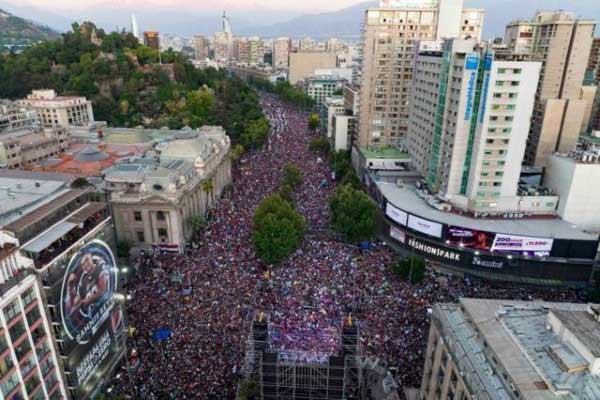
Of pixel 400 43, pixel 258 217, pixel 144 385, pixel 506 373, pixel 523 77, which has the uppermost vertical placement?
pixel 400 43

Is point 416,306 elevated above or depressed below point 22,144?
below

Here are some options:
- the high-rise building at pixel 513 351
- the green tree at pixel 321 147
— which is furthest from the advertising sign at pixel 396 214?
the green tree at pixel 321 147

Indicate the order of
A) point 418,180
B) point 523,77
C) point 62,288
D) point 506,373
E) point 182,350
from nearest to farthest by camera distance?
1. point 506,373
2. point 62,288
3. point 182,350
4. point 523,77
5. point 418,180

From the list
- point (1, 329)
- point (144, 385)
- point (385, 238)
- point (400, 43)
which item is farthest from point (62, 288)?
point (400, 43)

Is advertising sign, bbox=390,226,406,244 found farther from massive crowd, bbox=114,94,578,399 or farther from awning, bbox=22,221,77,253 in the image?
awning, bbox=22,221,77,253

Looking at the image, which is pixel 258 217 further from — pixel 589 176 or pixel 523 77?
pixel 589 176

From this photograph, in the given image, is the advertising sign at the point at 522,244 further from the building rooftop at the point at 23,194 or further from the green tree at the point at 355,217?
the building rooftop at the point at 23,194

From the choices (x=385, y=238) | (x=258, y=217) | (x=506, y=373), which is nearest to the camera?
(x=506, y=373)
